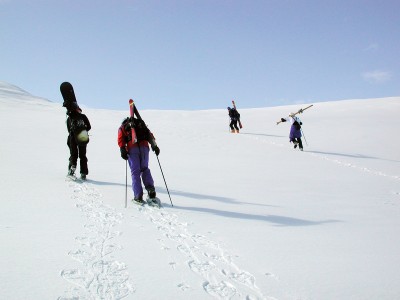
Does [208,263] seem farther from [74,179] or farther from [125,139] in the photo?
[74,179]

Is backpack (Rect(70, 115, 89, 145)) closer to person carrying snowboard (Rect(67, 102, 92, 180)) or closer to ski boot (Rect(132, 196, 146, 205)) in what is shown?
person carrying snowboard (Rect(67, 102, 92, 180))

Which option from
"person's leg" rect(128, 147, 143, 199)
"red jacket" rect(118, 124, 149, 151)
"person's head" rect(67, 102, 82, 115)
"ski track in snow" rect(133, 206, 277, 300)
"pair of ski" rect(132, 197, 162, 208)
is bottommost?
"ski track in snow" rect(133, 206, 277, 300)

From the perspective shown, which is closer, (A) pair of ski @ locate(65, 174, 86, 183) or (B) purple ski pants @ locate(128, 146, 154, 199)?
(B) purple ski pants @ locate(128, 146, 154, 199)

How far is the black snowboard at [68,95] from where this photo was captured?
297 inches

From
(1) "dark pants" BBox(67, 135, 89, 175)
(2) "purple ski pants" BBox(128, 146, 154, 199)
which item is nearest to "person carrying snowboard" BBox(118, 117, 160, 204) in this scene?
(2) "purple ski pants" BBox(128, 146, 154, 199)

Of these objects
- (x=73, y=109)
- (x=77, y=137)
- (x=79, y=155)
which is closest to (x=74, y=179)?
(x=79, y=155)

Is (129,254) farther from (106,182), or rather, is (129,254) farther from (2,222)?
(106,182)

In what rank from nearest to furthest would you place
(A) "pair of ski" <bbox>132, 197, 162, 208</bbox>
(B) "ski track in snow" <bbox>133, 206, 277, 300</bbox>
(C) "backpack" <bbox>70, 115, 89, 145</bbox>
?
(B) "ski track in snow" <bbox>133, 206, 277, 300</bbox>, (A) "pair of ski" <bbox>132, 197, 162, 208</bbox>, (C) "backpack" <bbox>70, 115, 89, 145</bbox>

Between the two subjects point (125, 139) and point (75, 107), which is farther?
point (75, 107)

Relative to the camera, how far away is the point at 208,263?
3.39 metres

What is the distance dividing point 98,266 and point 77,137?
488 centimetres

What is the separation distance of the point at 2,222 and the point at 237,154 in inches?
382

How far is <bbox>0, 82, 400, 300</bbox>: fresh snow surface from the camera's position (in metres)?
2.82

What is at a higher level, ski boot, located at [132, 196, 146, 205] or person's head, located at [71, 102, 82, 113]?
person's head, located at [71, 102, 82, 113]
